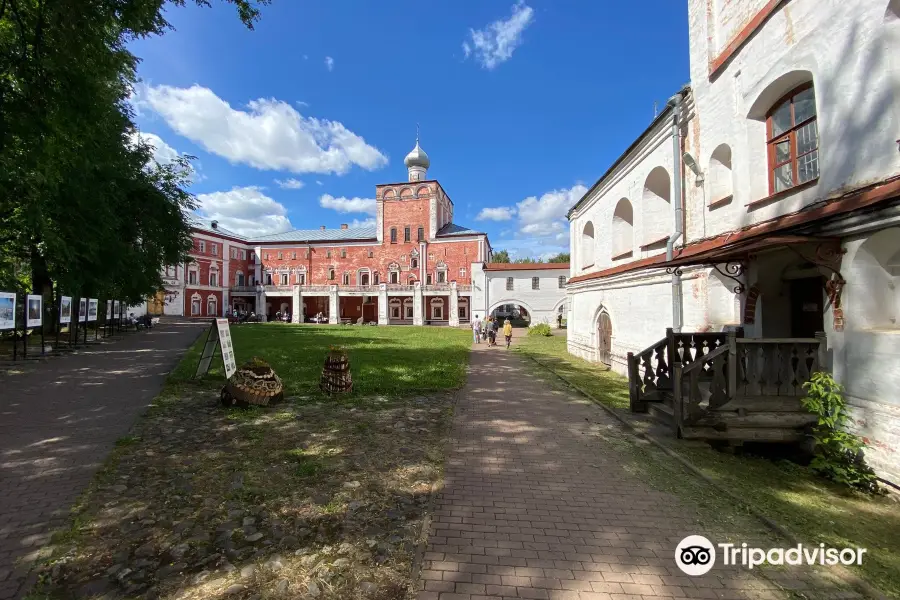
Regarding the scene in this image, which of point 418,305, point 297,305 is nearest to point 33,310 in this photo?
point 418,305

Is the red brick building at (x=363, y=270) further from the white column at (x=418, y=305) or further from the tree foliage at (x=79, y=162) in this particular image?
the tree foliage at (x=79, y=162)

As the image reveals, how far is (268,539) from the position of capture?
347cm

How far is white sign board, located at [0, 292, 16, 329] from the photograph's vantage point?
1130 cm

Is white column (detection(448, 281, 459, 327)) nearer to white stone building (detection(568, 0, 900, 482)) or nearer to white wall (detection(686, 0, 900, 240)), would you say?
white stone building (detection(568, 0, 900, 482))

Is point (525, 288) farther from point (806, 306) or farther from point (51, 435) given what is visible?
point (51, 435)

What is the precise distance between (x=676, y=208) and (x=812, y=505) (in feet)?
21.7

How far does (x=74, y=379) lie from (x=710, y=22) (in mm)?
16568

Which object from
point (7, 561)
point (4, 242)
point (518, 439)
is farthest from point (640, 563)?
point (4, 242)

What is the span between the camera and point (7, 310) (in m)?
11.5

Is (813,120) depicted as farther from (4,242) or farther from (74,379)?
→ (4,242)

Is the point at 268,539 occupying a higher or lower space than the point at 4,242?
lower

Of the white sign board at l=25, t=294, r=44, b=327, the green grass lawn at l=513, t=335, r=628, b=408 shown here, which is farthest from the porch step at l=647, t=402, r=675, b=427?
the white sign board at l=25, t=294, r=44, b=327

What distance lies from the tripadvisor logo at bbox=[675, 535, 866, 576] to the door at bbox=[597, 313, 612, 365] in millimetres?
10833

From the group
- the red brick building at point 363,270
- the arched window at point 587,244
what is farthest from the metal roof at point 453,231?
the arched window at point 587,244
